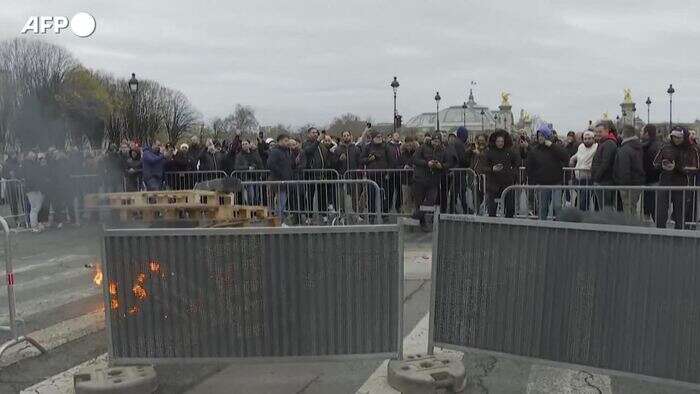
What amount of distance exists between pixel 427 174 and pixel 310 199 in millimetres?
2372

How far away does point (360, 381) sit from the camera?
491cm

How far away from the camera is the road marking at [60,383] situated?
4.78m

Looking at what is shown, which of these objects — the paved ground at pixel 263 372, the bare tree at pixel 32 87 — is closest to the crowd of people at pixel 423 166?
the bare tree at pixel 32 87

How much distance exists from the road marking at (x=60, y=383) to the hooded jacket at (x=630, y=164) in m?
8.07

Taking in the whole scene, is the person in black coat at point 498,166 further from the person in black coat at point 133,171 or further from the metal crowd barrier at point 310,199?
the person in black coat at point 133,171

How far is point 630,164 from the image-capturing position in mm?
10148

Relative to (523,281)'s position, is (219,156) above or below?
above

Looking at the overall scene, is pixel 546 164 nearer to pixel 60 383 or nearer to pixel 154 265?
pixel 154 265

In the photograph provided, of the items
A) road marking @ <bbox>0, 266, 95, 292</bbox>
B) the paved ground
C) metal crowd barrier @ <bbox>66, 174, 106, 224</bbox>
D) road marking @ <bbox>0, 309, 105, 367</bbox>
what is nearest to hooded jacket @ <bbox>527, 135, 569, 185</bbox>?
the paved ground

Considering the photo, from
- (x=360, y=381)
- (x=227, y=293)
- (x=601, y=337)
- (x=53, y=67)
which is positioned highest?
(x=53, y=67)

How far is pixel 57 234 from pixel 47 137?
618 cm

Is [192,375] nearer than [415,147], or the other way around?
[192,375]

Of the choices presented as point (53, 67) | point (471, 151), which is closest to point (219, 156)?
point (471, 151)

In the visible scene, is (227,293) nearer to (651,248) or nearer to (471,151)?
(651,248)
